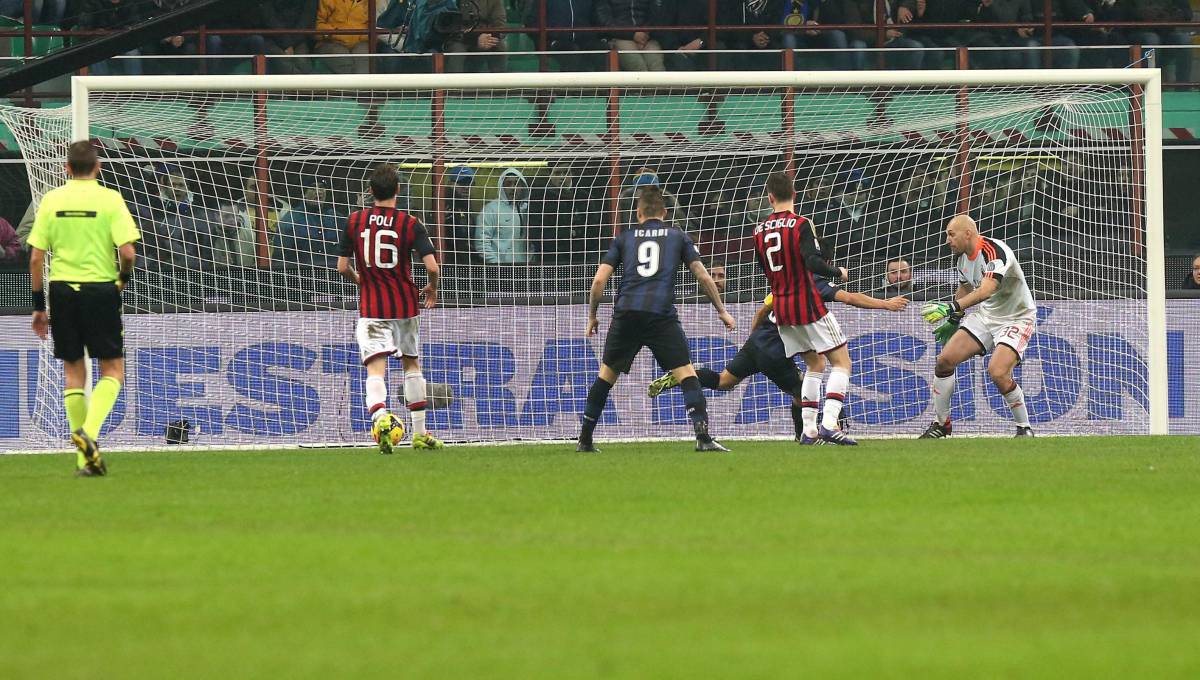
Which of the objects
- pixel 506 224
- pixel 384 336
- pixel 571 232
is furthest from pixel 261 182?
pixel 384 336

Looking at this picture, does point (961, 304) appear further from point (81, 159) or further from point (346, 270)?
point (81, 159)

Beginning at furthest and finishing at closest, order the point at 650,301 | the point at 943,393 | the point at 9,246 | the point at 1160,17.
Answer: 1. the point at 1160,17
2. the point at 9,246
3. the point at 943,393
4. the point at 650,301

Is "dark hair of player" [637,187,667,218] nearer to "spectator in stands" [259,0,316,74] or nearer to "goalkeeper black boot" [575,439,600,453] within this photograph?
"goalkeeper black boot" [575,439,600,453]

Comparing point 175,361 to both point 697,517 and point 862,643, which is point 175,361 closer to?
point 697,517

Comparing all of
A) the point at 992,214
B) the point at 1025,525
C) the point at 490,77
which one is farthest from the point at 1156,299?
the point at 1025,525

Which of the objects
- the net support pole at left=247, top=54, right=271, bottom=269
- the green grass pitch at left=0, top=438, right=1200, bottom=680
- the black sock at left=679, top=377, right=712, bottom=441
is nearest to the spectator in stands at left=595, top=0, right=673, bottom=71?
the net support pole at left=247, top=54, right=271, bottom=269

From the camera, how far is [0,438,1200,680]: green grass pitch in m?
4.34

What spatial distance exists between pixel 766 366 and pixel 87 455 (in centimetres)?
525

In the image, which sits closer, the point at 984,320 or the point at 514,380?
the point at 984,320

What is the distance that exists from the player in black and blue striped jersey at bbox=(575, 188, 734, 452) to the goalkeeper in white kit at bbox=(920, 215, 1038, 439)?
2.40 m

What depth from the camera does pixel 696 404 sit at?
39.8 ft

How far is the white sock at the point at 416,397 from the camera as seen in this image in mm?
12789

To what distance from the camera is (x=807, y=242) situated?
39.5 ft

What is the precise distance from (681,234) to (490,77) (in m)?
2.76
